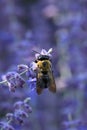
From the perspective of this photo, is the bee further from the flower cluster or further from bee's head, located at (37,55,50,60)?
the flower cluster

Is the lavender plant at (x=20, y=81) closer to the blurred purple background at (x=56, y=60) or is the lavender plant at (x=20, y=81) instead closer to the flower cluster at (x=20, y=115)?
the flower cluster at (x=20, y=115)

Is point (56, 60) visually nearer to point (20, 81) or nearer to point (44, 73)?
point (44, 73)

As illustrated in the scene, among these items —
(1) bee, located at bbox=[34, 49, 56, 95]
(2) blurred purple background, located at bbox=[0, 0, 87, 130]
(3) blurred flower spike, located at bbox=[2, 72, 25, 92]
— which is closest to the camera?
(3) blurred flower spike, located at bbox=[2, 72, 25, 92]

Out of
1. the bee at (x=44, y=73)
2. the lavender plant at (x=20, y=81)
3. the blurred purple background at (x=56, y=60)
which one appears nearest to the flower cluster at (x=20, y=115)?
the lavender plant at (x=20, y=81)

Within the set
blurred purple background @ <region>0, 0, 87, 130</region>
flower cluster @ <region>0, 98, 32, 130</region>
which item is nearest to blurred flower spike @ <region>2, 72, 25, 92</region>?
flower cluster @ <region>0, 98, 32, 130</region>

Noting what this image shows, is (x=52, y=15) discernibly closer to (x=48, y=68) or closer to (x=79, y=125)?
(x=79, y=125)

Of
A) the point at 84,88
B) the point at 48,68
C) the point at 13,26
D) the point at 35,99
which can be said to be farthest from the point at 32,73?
the point at 13,26

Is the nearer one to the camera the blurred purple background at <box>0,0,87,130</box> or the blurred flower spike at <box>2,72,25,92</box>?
the blurred flower spike at <box>2,72,25,92</box>
